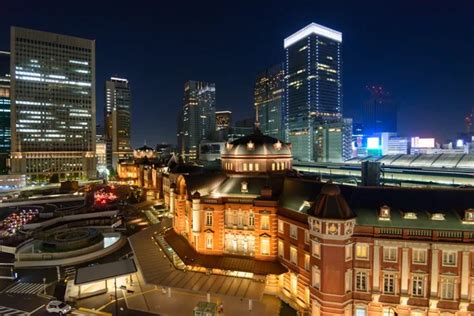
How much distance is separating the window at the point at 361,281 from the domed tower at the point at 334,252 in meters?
0.81

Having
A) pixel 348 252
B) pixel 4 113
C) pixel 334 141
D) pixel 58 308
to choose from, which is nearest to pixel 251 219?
pixel 348 252

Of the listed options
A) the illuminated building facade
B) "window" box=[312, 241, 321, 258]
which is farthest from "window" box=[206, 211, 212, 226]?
"window" box=[312, 241, 321, 258]

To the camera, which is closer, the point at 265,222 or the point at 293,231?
the point at 293,231

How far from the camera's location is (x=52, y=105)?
140m

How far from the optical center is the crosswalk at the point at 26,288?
37.4m

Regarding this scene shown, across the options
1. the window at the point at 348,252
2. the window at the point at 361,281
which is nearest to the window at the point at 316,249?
the window at the point at 348,252

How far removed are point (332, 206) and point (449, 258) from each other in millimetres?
12403

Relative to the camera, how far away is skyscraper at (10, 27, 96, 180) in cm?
13200

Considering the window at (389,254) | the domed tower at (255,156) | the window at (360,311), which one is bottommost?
the window at (360,311)

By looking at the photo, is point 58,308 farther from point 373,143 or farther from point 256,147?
point 373,143

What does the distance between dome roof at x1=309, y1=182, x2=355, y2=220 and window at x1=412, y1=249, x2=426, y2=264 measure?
7201 mm

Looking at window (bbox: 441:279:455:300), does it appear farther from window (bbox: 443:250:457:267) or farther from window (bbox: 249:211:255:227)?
window (bbox: 249:211:255:227)

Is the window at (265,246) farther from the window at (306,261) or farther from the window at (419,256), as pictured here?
the window at (419,256)

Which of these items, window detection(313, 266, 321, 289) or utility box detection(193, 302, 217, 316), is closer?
utility box detection(193, 302, 217, 316)
